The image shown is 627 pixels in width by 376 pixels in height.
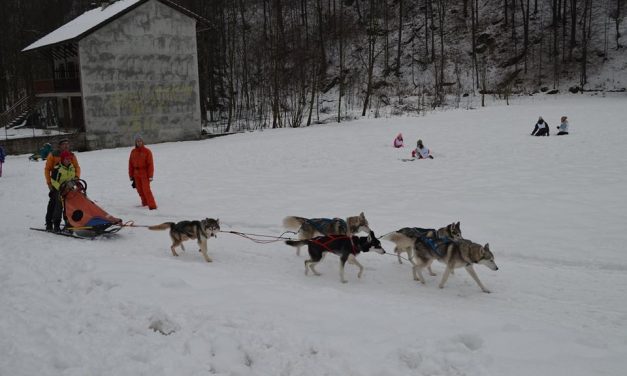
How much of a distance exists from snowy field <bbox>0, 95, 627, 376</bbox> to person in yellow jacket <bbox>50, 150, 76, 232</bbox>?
377 millimetres

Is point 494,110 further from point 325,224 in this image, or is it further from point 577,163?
point 325,224

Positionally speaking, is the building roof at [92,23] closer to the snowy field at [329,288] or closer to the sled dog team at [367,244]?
the snowy field at [329,288]

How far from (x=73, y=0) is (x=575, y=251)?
59697 mm

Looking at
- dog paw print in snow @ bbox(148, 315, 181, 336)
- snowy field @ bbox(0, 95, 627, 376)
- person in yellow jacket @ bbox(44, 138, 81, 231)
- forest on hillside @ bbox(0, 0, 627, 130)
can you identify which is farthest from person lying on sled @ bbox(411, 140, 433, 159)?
forest on hillside @ bbox(0, 0, 627, 130)

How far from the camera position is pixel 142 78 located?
27.8 meters

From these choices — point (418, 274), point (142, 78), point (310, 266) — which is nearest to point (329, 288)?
point (310, 266)

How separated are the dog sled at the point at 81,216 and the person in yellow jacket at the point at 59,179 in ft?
0.57

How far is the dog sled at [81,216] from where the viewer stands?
27.3 feet

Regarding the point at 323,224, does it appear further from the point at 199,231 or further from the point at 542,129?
the point at 542,129

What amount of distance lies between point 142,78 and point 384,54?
26.7 m

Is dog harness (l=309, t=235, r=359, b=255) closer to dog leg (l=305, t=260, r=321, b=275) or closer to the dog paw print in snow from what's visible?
dog leg (l=305, t=260, r=321, b=275)

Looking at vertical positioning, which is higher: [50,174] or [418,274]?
[50,174]

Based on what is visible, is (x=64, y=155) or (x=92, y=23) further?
(x=92, y=23)

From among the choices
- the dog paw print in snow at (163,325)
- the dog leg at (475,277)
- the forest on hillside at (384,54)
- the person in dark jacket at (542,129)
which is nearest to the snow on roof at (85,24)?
the forest on hillside at (384,54)
